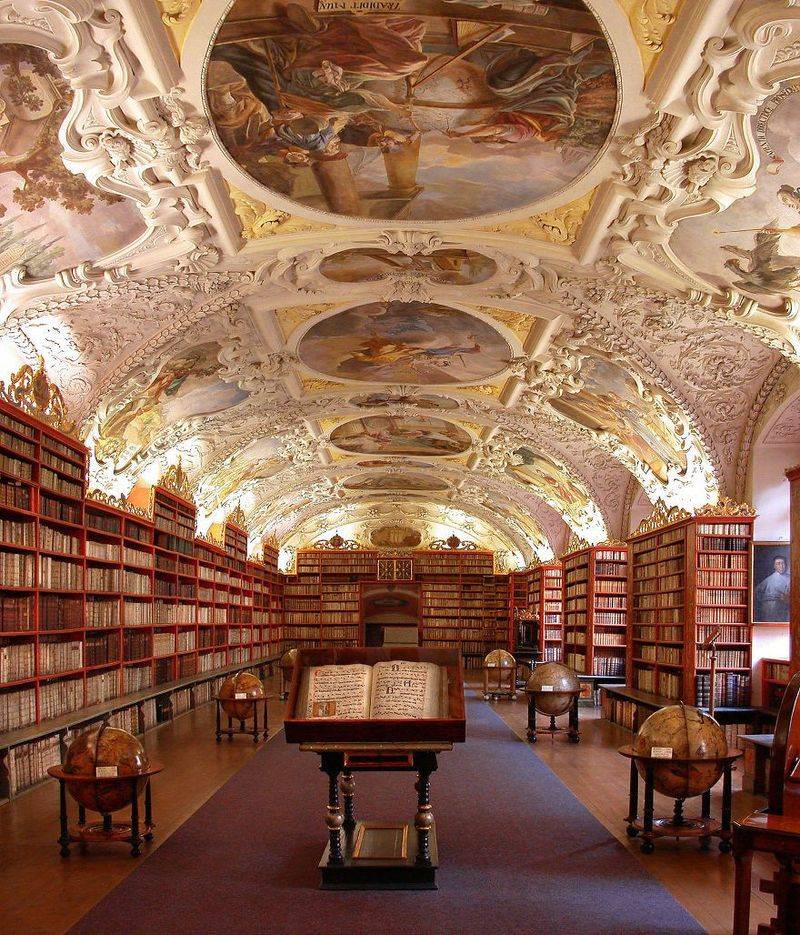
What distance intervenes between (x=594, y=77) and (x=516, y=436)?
1349 cm

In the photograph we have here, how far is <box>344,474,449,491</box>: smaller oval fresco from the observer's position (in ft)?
96.1

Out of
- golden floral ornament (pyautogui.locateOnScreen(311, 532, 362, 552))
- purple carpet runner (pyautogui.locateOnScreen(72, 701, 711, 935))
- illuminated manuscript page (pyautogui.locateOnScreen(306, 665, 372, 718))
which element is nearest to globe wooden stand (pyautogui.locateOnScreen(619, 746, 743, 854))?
purple carpet runner (pyautogui.locateOnScreen(72, 701, 711, 935))

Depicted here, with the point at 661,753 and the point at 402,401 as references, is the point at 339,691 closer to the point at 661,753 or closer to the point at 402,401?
the point at 661,753

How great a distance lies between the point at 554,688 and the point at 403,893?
26.7ft

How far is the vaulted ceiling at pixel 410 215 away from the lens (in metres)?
6.73

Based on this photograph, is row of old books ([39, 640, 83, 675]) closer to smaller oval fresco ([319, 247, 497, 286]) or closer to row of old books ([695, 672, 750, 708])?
smaller oval fresco ([319, 247, 497, 286])

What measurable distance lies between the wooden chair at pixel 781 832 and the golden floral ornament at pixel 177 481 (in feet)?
45.5

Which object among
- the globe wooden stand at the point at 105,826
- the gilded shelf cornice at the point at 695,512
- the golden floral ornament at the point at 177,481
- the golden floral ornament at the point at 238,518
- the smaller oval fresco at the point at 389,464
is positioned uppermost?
the smaller oval fresco at the point at 389,464

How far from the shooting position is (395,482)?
100 ft

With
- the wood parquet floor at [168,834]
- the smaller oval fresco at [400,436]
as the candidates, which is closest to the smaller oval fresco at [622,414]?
the wood parquet floor at [168,834]

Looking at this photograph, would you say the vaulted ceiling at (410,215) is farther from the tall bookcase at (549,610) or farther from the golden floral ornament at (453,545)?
the golden floral ornament at (453,545)

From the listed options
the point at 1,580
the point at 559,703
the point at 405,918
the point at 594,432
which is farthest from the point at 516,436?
the point at 405,918

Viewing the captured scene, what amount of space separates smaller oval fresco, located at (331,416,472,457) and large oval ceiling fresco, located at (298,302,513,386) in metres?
4.04

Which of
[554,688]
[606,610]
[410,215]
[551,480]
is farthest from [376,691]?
[551,480]
